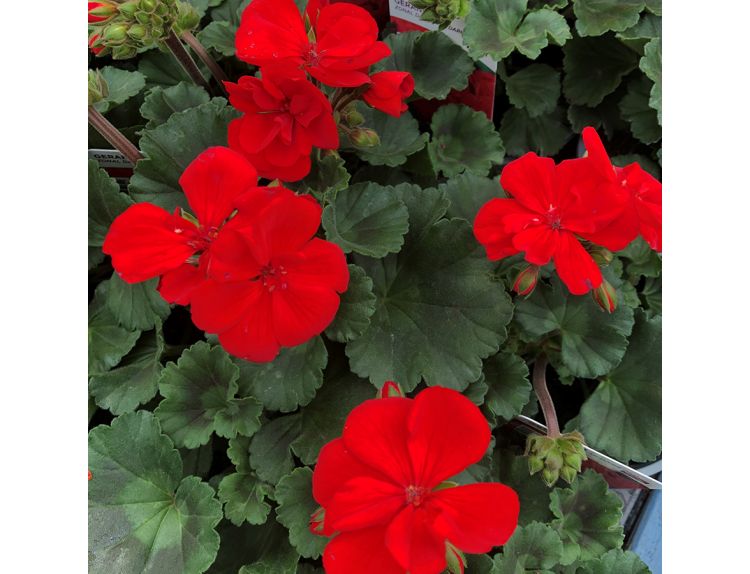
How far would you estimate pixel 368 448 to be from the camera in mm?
588

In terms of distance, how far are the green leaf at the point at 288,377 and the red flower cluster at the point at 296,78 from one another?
237 millimetres

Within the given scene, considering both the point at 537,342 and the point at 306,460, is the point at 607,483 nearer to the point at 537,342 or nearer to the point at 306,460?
the point at 537,342

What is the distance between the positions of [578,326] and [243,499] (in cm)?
53

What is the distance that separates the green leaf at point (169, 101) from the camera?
3.24ft

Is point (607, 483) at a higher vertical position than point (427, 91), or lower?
lower

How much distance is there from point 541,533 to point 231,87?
68 centimetres

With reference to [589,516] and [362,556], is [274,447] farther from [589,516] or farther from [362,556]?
[589,516]

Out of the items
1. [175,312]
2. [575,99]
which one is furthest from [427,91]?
[175,312]

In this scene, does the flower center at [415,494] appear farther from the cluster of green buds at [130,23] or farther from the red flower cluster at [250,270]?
the cluster of green buds at [130,23]

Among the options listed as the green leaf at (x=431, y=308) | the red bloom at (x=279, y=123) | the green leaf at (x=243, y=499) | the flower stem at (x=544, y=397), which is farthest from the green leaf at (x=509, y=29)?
the green leaf at (x=243, y=499)

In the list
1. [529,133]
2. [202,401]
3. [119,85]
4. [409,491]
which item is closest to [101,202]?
[119,85]

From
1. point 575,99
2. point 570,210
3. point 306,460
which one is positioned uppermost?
point 570,210

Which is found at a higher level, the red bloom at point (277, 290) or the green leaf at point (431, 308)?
the red bloom at point (277, 290)

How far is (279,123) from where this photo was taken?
0.74 meters
